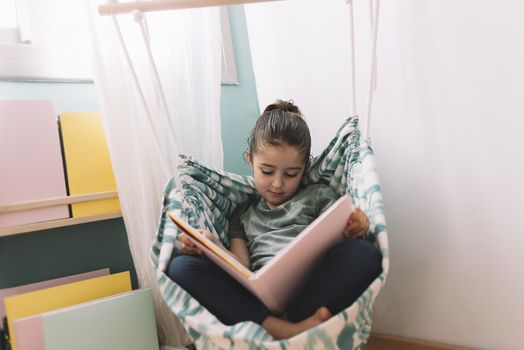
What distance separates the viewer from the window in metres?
0.96

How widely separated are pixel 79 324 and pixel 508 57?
36.4 inches

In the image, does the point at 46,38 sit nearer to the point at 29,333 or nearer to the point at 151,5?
the point at 151,5

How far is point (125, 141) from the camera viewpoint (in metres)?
0.95

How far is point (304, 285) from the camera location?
2.28ft

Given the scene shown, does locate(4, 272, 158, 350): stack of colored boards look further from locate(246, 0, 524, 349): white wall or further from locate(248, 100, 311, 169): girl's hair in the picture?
locate(246, 0, 524, 349): white wall

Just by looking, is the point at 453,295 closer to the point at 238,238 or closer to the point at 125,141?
the point at 238,238

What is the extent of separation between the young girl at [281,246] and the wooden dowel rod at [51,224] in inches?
10.9

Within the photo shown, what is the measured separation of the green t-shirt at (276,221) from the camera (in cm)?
88

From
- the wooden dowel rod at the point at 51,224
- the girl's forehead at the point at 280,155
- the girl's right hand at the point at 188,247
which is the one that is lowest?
the girl's right hand at the point at 188,247

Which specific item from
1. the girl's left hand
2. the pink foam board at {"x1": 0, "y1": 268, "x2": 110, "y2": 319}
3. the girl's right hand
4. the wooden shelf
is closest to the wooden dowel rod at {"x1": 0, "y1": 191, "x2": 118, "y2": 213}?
the wooden shelf

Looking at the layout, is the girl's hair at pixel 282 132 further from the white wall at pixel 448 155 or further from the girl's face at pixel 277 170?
the white wall at pixel 448 155

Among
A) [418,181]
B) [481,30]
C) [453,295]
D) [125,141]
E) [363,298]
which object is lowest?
[453,295]

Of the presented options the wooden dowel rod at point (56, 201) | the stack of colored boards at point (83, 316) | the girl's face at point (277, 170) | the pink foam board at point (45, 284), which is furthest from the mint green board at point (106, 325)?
the girl's face at point (277, 170)

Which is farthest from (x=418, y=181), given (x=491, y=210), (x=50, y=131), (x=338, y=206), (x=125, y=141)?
(x=50, y=131)
